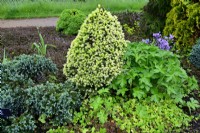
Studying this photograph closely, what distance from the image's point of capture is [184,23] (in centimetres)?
666

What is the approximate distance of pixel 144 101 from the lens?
4.31m

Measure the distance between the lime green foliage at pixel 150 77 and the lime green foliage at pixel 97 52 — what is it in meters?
0.14

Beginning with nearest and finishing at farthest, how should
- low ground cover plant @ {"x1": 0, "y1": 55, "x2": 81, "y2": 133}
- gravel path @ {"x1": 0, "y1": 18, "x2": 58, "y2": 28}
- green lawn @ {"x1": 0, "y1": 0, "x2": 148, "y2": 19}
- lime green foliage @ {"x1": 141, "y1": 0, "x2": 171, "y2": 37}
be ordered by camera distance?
low ground cover plant @ {"x1": 0, "y1": 55, "x2": 81, "y2": 133}
lime green foliage @ {"x1": 141, "y1": 0, "x2": 171, "y2": 37}
gravel path @ {"x1": 0, "y1": 18, "x2": 58, "y2": 28}
green lawn @ {"x1": 0, "y1": 0, "x2": 148, "y2": 19}

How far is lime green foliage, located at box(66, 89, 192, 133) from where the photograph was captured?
13.2ft

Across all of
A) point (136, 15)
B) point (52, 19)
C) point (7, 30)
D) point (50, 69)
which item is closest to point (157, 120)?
point (50, 69)

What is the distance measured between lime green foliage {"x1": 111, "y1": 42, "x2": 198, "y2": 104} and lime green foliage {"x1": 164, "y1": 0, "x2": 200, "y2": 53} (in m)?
2.05

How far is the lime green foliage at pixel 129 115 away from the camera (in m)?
4.04

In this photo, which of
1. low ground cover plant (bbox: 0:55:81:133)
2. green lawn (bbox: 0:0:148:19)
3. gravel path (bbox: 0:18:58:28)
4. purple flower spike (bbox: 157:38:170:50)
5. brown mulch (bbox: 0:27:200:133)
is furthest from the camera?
green lawn (bbox: 0:0:148:19)

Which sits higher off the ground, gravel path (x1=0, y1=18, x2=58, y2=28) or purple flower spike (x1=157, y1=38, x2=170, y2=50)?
purple flower spike (x1=157, y1=38, x2=170, y2=50)

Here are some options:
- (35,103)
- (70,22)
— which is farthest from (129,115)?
(70,22)

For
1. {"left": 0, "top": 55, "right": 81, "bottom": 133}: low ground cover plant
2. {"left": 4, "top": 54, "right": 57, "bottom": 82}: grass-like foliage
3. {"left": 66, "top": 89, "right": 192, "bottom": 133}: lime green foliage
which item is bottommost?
{"left": 66, "top": 89, "right": 192, "bottom": 133}: lime green foliage

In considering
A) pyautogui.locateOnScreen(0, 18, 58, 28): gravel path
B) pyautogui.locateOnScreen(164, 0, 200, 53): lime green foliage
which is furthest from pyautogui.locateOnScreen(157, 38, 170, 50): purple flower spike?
pyautogui.locateOnScreen(0, 18, 58, 28): gravel path

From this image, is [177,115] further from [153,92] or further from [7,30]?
[7,30]

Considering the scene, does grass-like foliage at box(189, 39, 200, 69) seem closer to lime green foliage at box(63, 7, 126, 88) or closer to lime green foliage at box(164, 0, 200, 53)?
lime green foliage at box(164, 0, 200, 53)
